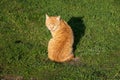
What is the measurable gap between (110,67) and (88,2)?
635cm

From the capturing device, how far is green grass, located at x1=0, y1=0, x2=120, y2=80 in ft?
38.3

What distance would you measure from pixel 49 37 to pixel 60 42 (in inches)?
79.8

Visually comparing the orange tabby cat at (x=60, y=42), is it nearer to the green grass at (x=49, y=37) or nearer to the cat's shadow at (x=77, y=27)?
the green grass at (x=49, y=37)

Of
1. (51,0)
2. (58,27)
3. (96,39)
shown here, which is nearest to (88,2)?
(51,0)

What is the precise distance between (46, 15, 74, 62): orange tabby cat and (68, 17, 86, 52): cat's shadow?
1.44 metres

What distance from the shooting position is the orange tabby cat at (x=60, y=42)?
11945 mm

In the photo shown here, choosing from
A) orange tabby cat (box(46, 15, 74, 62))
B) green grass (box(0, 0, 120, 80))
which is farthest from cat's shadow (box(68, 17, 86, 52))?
orange tabby cat (box(46, 15, 74, 62))

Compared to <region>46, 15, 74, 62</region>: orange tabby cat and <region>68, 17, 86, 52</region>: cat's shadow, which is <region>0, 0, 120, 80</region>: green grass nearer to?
<region>68, 17, 86, 52</region>: cat's shadow

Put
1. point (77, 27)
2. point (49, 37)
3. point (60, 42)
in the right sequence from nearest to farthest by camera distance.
Result: point (60, 42) < point (49, 37) < point (77, 27)

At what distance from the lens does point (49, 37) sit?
1416cm

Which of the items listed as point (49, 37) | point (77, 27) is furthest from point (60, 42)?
point (77, 27)

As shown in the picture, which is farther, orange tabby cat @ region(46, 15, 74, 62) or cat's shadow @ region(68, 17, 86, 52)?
cat's shadow @ region(68, 17, 86, 52)

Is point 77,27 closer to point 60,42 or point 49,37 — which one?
point 49,37

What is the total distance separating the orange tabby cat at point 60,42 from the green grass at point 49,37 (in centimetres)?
27
